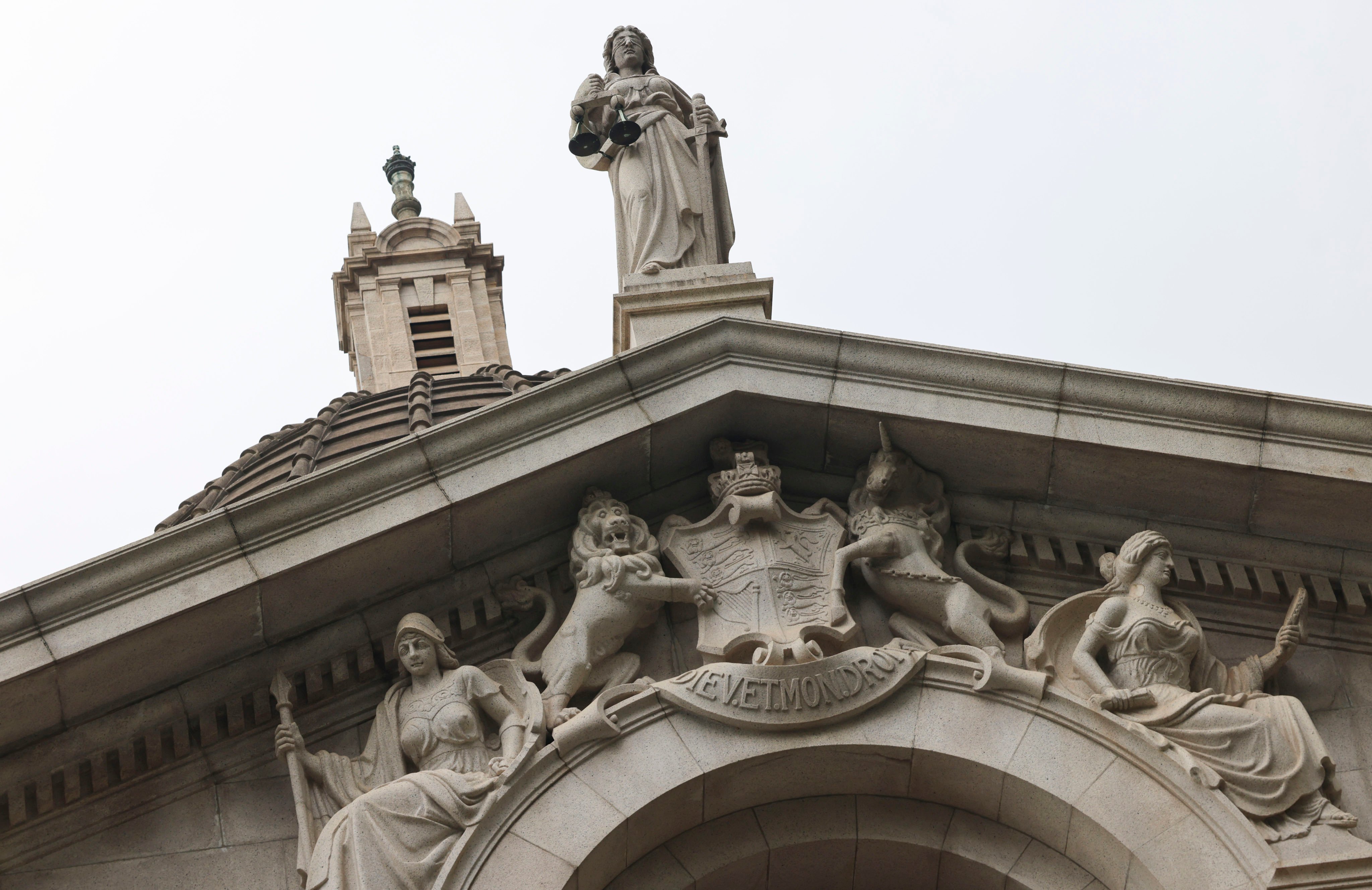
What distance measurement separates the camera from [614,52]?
18.6m

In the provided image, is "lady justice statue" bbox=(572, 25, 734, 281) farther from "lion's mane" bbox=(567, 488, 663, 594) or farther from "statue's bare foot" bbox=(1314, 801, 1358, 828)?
"statue's bare foot" bbox=(1314, 801, 1358, 828)

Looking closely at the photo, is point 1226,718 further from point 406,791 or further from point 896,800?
point 406,791

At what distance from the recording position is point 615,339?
677 inches

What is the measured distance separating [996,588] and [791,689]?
187 centimetres

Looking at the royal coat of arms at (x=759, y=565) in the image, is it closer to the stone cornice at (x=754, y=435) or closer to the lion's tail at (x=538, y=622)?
the stone cornice at (x=754, y=435)

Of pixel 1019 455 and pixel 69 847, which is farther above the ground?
pixel 1019 455

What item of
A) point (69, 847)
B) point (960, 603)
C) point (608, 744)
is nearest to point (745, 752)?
point (608, 744)

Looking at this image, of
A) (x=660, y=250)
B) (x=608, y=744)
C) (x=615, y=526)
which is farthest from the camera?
(x=660, y=250)

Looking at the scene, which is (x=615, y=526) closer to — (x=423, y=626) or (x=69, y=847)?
(x=423, y=626)

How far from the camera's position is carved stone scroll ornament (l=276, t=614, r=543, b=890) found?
1272 cm

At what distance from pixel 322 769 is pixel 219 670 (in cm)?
107

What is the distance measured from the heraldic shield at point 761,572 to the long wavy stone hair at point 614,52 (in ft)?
17.3

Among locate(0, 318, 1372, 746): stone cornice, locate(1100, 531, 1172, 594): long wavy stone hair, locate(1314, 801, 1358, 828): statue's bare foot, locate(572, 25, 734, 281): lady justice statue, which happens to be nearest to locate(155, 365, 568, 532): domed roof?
locate(572, 25, 734, 281): lady justice statue

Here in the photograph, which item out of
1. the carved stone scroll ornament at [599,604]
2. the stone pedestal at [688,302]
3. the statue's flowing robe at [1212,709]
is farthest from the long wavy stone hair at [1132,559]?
the stone pedestal at [688,302]
